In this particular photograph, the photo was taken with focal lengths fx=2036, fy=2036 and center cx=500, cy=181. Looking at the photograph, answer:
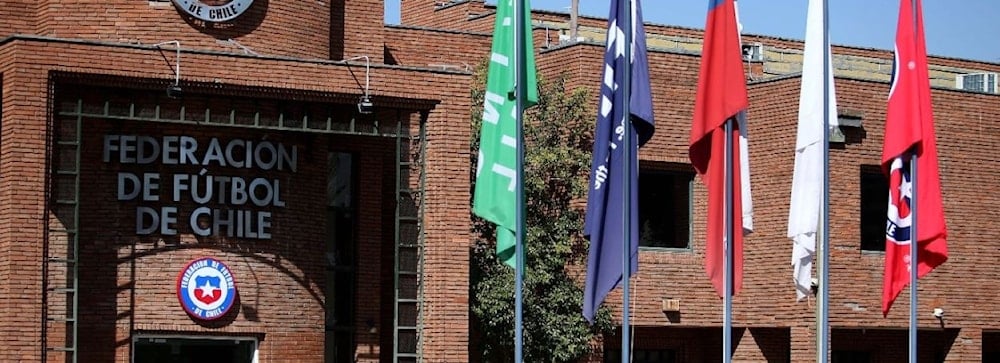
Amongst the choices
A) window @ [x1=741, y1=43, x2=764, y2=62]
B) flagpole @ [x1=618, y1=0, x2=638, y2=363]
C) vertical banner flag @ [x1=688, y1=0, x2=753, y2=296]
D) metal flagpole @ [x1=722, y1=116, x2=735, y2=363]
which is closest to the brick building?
window @ [x1=741, y1=43, x2=764, y2=62]

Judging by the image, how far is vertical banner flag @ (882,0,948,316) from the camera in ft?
92.6

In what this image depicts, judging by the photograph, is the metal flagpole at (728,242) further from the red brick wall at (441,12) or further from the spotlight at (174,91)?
the red brick wall at (441,12)

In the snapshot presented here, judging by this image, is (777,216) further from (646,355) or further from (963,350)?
(963,350)

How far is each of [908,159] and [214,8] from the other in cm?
1183

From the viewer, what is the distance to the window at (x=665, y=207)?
40.9m

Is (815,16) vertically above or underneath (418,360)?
above

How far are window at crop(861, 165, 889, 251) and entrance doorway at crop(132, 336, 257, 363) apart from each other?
13720 mm

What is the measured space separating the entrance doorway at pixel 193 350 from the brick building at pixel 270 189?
0.04 m

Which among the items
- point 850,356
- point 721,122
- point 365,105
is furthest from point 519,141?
point 850,356

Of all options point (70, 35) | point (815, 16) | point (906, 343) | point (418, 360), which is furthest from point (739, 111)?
point (906, 343)

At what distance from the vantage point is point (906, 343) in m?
43.6

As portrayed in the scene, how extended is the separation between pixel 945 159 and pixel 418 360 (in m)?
13.4

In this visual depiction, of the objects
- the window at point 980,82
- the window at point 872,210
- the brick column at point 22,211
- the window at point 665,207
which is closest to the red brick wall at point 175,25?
the brick column at point 22,211

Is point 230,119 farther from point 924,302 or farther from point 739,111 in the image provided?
point 924,302
